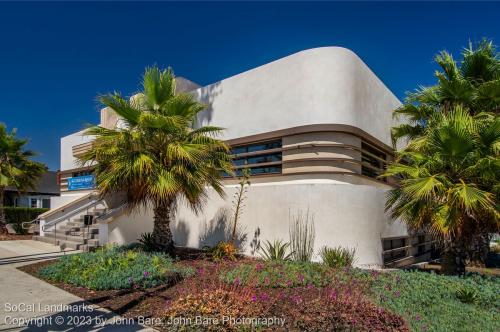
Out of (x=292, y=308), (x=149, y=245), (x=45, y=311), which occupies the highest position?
(x=149, y=245)

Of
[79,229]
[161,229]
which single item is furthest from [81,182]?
[161,229]

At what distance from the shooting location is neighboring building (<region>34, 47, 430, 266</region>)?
32.1 feet

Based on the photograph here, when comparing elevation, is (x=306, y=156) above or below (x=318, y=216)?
above

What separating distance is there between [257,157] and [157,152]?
346 centimetres

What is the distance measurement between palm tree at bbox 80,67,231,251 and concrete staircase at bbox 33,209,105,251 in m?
4.08

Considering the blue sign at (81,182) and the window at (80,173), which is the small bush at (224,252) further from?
the window at (80,173)

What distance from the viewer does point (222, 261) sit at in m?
9.30

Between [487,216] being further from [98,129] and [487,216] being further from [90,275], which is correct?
[98,129]

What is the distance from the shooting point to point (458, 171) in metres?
7.96

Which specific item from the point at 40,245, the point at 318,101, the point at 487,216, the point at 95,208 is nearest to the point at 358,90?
the point at 318,101

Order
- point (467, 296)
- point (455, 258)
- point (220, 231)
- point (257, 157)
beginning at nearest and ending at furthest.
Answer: point (467, 296) → point (455, 258) → point (220, 231) → point (257, 157)

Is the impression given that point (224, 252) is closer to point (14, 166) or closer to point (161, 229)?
point (161, 229)

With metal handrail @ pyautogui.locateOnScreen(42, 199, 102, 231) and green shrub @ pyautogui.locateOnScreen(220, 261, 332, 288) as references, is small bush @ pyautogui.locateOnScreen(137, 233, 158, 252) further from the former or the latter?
metal handrail @ pyautogui.locateOnScreen(42, 199, 102, 231)

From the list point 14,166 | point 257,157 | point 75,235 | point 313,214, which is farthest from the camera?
point 14,166
